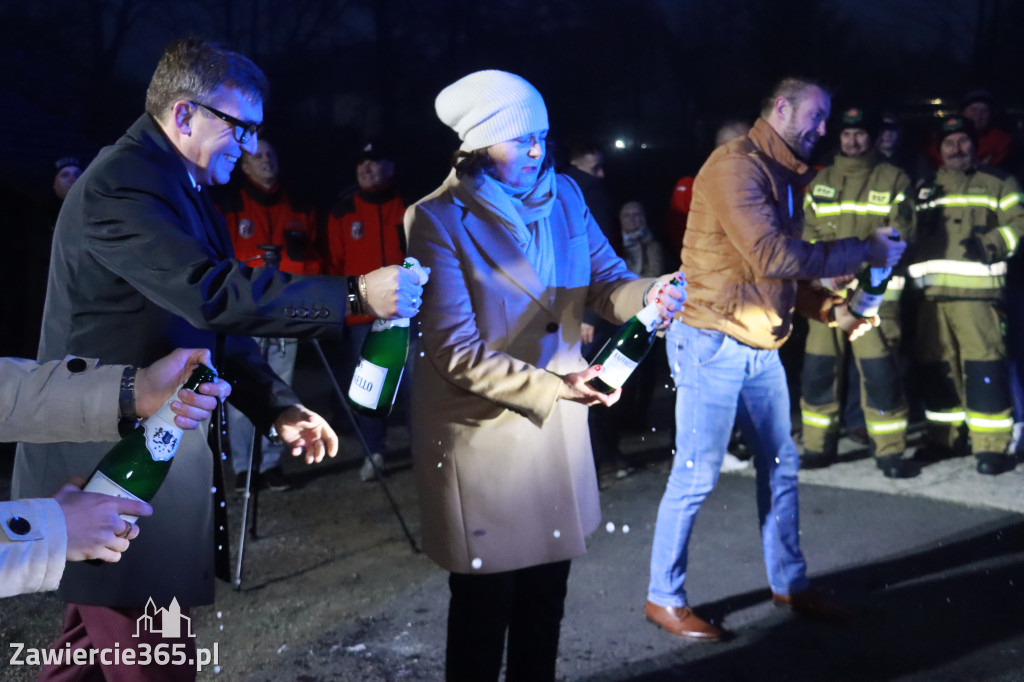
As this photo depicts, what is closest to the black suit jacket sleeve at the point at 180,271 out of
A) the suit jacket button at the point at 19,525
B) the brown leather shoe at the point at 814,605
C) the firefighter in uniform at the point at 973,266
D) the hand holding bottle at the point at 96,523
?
the hand holding bottle at the point at 96,523

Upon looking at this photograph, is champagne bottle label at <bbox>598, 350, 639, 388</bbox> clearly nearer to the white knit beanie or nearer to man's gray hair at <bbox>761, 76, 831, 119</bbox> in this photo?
the white knit beanie

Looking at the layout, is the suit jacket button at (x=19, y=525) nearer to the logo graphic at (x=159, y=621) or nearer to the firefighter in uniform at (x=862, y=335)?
the logo graphic at (x=159, y=621)

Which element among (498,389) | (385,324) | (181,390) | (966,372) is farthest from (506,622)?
(966,372)

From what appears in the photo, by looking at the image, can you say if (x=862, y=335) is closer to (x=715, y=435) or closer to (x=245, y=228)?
(x=715, y=435)

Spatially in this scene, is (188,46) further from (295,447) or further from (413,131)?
(413,131)

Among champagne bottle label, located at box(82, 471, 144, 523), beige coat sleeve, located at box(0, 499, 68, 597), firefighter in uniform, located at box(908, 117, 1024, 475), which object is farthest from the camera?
firefighter in uniform, located at box(908, 117, 1024, 475)

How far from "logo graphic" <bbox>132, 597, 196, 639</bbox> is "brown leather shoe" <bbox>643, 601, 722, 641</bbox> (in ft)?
7.73

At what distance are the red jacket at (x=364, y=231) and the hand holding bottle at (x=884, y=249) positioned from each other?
3838 millimetres

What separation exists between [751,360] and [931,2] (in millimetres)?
16886

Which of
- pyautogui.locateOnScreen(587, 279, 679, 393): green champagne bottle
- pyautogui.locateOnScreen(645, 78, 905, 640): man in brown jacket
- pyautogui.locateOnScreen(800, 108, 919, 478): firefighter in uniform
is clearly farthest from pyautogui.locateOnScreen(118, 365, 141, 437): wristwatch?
pyautogui.locateOnScreen(800, 108, 919, 478): firefighter in uniform

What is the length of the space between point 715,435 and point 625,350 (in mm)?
1143

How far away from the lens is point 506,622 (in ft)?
10.2

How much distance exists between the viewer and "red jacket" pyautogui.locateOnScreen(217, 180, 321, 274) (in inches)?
269

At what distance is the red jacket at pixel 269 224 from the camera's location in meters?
6.82
